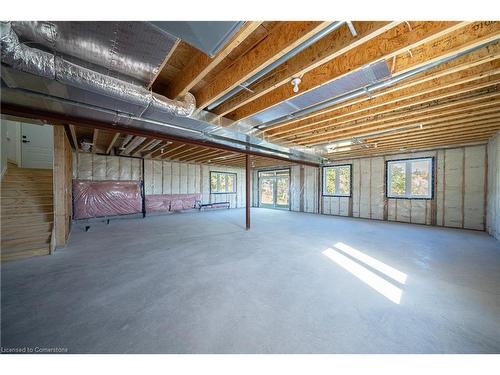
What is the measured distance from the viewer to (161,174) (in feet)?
26.2

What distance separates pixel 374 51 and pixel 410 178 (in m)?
6.17

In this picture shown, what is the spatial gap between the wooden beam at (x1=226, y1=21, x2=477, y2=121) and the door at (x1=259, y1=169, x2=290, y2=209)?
7323mm

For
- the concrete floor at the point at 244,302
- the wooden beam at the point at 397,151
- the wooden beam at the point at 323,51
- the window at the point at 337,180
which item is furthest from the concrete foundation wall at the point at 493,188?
the wooden beam at the point at 323,51

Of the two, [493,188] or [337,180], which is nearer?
[493,188]

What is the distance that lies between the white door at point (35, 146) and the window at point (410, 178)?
11.7 metres

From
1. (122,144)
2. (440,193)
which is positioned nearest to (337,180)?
(440,193)

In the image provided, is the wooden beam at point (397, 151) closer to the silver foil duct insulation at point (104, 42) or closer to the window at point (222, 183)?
the window at point (222, 183)

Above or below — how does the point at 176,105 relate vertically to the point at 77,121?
above

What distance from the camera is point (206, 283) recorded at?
7.17ft

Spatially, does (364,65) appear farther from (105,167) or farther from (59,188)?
(105,167)

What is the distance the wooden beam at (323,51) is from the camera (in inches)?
56.3

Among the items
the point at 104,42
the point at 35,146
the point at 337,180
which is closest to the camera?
the point at 104,42

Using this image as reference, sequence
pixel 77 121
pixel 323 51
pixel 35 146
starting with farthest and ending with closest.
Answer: pixel 35 146
pixel 77 121
pixel 323 51

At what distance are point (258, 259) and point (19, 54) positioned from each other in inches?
129
